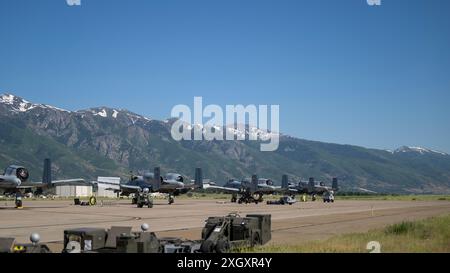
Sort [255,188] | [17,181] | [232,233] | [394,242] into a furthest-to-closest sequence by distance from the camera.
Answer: [255,188] < [17,181] < [394,242] < [232,233]

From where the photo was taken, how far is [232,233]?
736 inches

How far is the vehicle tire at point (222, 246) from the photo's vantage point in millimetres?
16953

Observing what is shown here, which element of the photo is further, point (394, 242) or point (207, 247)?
point (394, 242)

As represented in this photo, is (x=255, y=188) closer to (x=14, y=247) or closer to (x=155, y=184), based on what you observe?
(x=155, y=184)

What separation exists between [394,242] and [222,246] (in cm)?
884

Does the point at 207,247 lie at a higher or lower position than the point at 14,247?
lower

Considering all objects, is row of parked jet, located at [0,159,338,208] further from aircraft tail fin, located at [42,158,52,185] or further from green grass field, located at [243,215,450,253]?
green grass field, located at [243,215,450,253]

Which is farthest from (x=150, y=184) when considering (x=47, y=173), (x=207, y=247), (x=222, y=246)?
(x=207, y=247)

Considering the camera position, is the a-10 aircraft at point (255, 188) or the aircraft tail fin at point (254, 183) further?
the aircraft tail fin at point (254, 183)

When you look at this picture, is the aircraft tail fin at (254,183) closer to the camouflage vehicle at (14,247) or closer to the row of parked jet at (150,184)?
the row of parked jet at (150,184)

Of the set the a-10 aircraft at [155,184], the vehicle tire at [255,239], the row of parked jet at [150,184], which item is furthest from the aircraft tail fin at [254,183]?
the vehicle tire at [255,239]

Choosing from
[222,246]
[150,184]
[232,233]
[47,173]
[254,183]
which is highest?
[232,233]

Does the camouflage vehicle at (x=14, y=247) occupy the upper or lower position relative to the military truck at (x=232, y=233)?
upper
